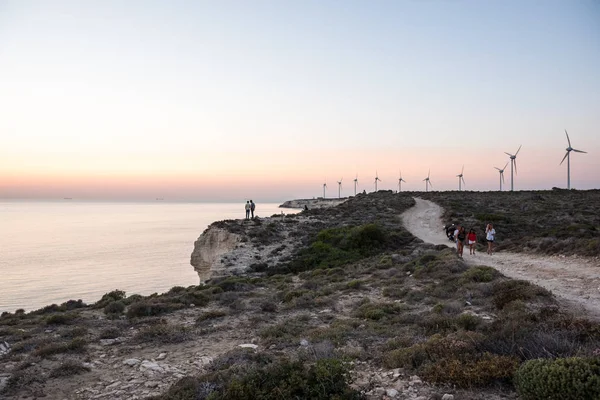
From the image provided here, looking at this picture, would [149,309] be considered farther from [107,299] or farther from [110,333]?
[107,299]

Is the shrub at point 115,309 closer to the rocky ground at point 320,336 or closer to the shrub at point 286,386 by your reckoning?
the rocky ground at point 320,336

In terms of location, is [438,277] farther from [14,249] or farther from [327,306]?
[14,249]

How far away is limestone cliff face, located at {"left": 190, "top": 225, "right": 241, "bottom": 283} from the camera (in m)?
34.5

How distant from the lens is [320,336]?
1014 centimetres

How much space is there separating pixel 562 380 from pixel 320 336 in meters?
5.89

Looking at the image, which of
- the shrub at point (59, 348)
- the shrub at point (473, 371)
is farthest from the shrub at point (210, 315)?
the shrub at point (473, 371)

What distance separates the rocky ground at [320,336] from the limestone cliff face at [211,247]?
13.0m

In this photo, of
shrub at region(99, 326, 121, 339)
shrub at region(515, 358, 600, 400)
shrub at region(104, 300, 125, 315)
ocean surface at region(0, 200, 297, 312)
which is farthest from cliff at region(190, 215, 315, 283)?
shrub at region(515, 358, 600, 400)

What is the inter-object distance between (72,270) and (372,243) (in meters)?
27.8

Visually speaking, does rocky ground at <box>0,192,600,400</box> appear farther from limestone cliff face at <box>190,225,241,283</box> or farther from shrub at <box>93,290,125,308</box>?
limestone cliff face at <box>190,225,241,283</box>

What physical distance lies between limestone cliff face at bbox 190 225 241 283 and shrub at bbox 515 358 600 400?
2916 cm

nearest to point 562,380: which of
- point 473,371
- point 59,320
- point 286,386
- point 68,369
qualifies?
point 473,371

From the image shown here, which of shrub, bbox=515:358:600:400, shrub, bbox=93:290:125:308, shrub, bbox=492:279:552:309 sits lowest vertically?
shrub, bbox=93:290:125:308

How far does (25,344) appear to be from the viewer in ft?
34.7
